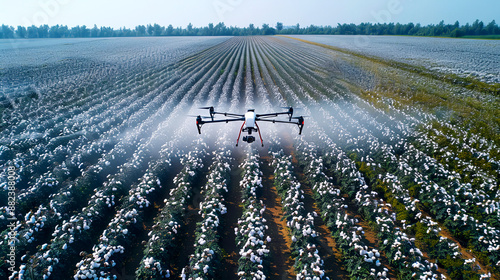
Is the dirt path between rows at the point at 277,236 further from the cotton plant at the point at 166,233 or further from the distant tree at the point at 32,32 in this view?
the distant tree at the point at 32,32

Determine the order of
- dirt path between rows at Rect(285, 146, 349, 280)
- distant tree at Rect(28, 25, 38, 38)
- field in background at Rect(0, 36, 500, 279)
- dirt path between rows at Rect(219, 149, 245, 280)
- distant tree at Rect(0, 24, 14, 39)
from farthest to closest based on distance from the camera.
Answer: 1. distant tree at Rect(28, 25, 38, 38)
2. distant tree at Rect(0, 24, 14, 39)
3. dirt path between rows at Rect(219, 149, 245, 280)
4. dirt path between rows at Rect(285, 146, 349, 280)
5. field in background at Rect(0, 36, 500, 279)

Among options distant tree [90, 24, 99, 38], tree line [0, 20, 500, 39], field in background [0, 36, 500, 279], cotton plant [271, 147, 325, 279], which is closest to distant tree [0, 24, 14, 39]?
tree line [0, 20, 500, 39]

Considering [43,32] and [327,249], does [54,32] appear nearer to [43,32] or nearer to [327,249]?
[43,32]

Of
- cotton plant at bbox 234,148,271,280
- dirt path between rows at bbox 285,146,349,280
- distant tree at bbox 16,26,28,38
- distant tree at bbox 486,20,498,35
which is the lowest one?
dirt path between rows at bbox 285,146,349,280

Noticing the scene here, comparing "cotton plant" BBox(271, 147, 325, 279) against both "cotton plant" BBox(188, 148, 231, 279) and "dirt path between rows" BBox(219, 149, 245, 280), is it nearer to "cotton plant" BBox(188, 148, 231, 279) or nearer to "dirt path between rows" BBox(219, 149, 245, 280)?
"dirt path between rows" BBox(219, 149, 245, 280)

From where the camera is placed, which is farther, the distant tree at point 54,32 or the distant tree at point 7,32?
the distant tree at point 54,32

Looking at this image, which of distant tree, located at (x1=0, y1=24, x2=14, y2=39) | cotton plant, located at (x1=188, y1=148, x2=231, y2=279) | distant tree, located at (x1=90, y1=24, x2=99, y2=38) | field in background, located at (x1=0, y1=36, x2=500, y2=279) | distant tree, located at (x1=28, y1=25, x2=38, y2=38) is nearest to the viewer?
cotton plant, located at (x1=188, y1=148, x2=231, y2=279)

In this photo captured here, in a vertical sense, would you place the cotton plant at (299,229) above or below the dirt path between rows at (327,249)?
above

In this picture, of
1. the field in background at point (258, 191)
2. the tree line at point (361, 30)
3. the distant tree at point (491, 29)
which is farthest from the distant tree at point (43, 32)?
the distant tree at point (491, 29)

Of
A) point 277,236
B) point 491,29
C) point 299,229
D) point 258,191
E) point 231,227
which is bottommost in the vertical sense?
point 277,236

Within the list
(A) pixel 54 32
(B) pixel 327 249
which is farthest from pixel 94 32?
(B) pixel 327 249
